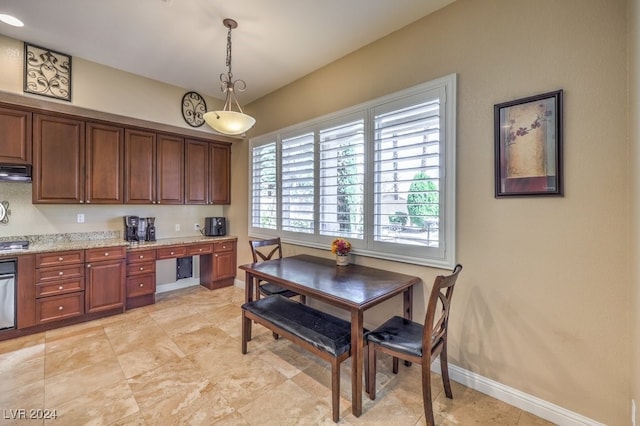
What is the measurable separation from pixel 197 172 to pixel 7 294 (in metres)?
2.46

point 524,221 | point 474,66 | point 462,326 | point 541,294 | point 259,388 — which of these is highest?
point 474,66

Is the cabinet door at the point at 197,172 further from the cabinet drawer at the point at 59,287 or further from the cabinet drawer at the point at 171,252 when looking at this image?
the cabinet drawer at the point at 59,287

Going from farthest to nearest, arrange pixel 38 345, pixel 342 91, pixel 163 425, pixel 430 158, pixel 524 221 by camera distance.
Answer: pixel 342 91, pixel 38 345, pixel 430 158, pixel 524 221, pixel 163 425

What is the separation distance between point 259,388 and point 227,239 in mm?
2736

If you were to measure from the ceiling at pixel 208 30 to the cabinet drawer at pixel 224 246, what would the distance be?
8.04 feet

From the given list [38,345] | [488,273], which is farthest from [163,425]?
[488,273]

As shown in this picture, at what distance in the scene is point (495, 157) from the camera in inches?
78.9

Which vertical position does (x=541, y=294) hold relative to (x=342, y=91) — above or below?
below

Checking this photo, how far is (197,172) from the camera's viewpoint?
172 inches

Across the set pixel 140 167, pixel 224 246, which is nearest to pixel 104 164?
pixel 140 167

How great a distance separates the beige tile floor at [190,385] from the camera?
1.82 m

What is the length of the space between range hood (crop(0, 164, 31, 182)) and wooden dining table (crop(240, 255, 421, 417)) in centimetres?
258

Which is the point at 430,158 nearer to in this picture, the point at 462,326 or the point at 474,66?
the point at 474,66

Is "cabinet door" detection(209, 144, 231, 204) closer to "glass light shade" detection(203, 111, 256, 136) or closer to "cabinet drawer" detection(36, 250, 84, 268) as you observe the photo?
"cabinet drawer" detection(36, 250, 84, 268)
